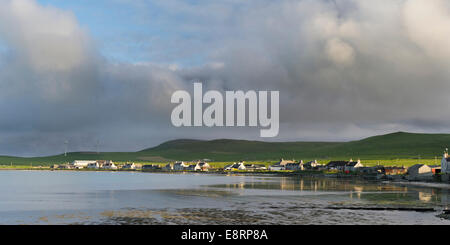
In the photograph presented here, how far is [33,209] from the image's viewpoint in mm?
55000
